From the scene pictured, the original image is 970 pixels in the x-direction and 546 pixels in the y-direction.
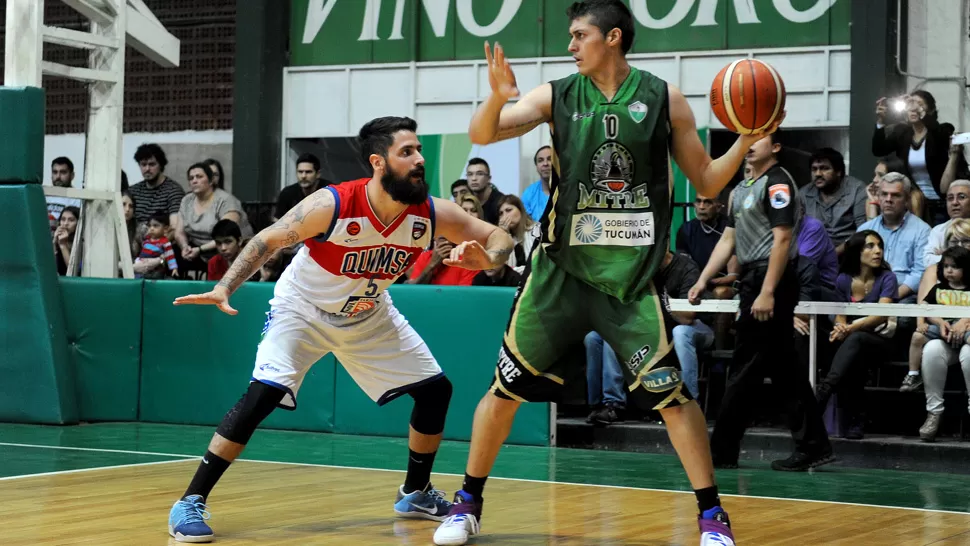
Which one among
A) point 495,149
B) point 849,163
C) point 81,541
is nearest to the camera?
point 81,541

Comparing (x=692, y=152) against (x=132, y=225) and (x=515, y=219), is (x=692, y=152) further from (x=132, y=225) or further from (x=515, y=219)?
(x=132, y=225)

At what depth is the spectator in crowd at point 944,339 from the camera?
9.77 metres

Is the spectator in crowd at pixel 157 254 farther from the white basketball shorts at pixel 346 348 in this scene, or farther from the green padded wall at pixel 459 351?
the white basketball shorts at pixel 346 348

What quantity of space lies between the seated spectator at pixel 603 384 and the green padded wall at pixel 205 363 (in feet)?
7.51

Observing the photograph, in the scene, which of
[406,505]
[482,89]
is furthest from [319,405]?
[482,89]

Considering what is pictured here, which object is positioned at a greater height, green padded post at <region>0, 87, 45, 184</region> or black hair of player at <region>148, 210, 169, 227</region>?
green padded post at <region>0, 87, 45, 184</region>

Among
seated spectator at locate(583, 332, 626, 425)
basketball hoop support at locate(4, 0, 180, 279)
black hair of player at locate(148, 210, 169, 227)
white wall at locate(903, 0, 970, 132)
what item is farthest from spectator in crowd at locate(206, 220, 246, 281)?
white wall at locate(903, 0, 970, 132)

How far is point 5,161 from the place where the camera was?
1141 cm

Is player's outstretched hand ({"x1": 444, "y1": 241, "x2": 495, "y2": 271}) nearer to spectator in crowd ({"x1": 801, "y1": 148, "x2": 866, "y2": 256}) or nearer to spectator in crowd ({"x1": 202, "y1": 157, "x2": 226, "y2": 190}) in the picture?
spectator in crowd ({"x1": 801, "y1": 148, "x2": 866, "y2": 256})

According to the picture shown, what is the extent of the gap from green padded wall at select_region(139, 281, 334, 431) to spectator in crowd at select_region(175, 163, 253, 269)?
1.59 metres

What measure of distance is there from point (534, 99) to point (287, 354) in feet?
5.88

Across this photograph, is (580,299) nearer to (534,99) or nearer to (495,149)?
(534,99)

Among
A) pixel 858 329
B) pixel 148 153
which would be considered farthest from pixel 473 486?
pixel 148 153

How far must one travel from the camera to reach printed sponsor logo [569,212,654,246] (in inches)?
230
